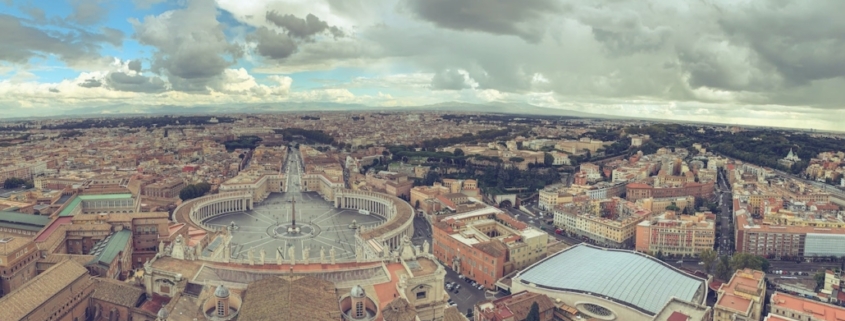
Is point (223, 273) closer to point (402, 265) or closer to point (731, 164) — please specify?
point (402, 265)

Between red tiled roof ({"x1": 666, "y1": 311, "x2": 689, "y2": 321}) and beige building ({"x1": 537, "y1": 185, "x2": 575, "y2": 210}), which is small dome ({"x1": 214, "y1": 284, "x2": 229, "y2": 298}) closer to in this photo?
red tiled roof ({"x1": 666, "y1": 311, "x2": 689, "y2": 321})

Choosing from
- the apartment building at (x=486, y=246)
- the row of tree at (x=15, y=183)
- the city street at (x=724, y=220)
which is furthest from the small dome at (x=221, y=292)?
the row of tree at (x=15, y=183)

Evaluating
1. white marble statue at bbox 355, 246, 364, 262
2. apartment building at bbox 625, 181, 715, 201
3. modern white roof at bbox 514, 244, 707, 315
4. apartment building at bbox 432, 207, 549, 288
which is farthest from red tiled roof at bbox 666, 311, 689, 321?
apartment building at bbox 625, 181, 715, 201

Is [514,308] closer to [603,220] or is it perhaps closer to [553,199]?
[603,220]

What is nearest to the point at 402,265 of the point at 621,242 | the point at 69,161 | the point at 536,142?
the point at 621,242

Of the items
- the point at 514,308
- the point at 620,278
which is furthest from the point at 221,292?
the point at 620,278

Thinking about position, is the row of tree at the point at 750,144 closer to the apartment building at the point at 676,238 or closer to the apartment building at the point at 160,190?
the apartment building at the point at 676,238
